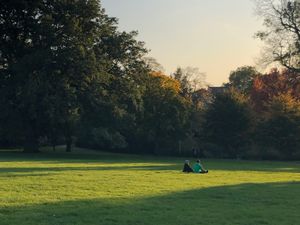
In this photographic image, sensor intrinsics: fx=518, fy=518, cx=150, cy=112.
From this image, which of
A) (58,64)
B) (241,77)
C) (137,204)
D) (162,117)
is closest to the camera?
(137,204)

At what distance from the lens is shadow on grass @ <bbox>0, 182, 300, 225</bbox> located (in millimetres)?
11586

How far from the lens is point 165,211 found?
527 inches

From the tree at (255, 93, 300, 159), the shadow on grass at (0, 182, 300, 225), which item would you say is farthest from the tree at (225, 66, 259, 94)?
the shadow on grass at (0, 182, 300, 225)

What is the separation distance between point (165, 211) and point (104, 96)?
41353mm

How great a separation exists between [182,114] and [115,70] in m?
14.1

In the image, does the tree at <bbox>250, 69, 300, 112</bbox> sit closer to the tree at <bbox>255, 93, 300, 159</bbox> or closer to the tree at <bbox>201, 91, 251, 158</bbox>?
→ the tree at <bbox>201, 91, 251, 158</bbox>

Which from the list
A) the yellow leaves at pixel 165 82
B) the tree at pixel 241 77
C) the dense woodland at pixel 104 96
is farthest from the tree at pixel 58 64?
the tree at pixel 241 77

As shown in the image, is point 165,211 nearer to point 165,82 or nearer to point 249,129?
point 249,129

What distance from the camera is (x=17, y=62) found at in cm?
5162

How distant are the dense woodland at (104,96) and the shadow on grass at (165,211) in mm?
34478

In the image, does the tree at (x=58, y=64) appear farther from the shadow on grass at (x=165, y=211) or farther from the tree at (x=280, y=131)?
the shadow on grass at (x=165, y=211)

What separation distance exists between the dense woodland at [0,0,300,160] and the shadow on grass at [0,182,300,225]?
34478 millimetres

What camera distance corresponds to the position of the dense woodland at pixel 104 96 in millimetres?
50375

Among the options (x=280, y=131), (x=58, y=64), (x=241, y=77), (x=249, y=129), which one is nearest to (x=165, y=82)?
(x=249, y=129)
